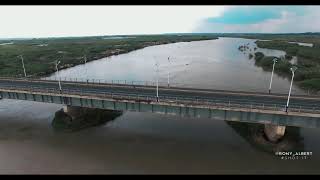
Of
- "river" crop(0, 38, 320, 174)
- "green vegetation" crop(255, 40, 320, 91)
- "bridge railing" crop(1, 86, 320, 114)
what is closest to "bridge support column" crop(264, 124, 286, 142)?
"river" crop(0, 38, 320, 174)

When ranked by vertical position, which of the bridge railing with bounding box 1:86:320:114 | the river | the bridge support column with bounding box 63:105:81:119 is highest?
the bridge railing with bounding box 1:86:320:114

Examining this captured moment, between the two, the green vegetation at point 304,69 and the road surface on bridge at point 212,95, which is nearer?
the road surface on bridge at point 212,95

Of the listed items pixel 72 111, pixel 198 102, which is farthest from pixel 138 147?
pixel 72 111

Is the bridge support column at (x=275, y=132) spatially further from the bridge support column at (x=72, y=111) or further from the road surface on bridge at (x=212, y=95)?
the bridge support column at (x=72, y=111)

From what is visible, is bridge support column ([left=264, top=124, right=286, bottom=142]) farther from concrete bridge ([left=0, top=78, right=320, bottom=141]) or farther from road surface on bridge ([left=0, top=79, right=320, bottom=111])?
road surface on bridge ([left=0, top=79, right=320, bottom=111])

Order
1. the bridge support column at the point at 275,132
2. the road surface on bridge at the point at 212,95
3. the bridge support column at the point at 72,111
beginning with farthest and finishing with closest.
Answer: the bridge support column at the point at 72,111 < the road surface on bridge at the point at 212,95 < the bridge support column at the point at 275,132

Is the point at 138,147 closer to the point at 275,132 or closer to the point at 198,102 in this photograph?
the point at 198,102

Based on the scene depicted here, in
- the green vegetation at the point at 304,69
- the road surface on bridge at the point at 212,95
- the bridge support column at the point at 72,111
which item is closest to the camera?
the road surface on bridge at the point at 212,95

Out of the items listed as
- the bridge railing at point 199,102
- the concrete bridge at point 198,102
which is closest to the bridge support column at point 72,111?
the concrete bridge at point 198,102

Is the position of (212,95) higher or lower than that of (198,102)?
lower

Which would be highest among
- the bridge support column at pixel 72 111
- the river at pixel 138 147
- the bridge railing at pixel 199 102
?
the bridge railing at pixel 199 102
